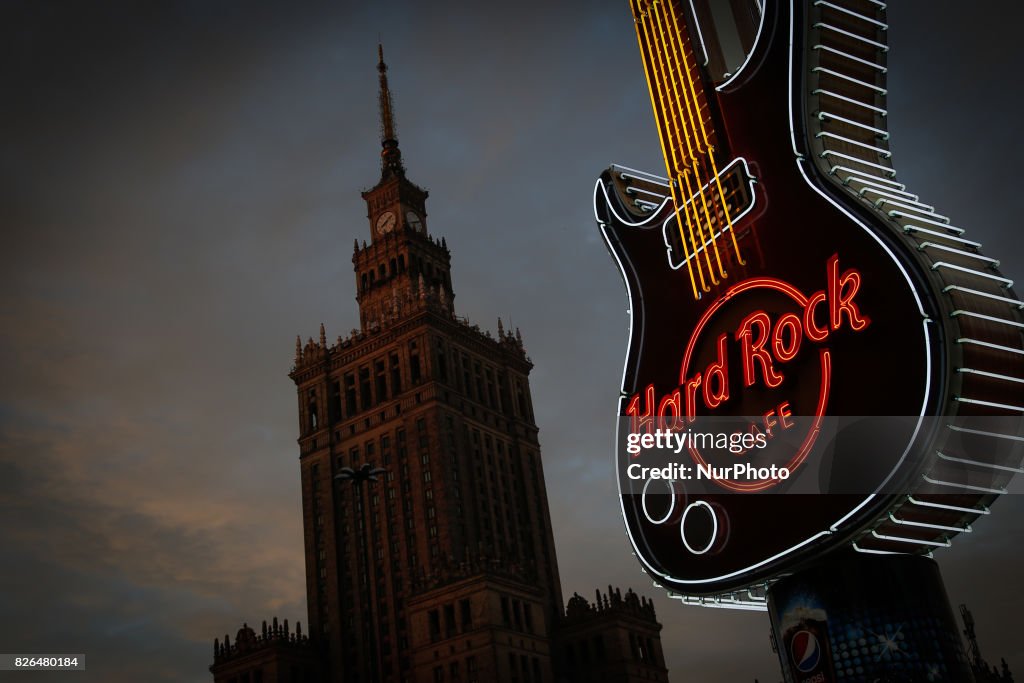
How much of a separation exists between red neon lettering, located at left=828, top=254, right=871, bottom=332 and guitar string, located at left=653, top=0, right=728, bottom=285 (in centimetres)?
506

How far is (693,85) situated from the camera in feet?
121

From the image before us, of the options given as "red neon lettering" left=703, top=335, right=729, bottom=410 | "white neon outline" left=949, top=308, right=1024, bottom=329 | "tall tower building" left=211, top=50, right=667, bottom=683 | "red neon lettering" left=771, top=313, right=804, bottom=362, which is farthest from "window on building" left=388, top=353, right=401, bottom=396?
"white neon outline" left=949, top=308, right=1024, bottom=329

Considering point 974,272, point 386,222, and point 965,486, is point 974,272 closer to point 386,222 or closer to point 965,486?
point 965,486

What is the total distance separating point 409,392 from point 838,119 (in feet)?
242

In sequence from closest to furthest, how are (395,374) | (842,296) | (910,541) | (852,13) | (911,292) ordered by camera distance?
(911,292) → (910,541) → (842,296) → (852,13) → (395,374)

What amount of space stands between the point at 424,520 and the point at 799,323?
69.1 m

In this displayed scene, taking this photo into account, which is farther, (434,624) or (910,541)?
(434,624)

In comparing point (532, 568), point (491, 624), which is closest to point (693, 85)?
point (491, 624)

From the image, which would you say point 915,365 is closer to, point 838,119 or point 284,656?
point 838,119

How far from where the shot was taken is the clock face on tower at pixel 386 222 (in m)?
118

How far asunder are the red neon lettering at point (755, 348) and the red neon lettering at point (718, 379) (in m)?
0.71

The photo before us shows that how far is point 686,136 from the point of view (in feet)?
120

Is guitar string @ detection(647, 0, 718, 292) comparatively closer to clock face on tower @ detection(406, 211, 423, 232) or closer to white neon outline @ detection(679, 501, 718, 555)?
white neon outline @ detection(679, 501, 718, 555)

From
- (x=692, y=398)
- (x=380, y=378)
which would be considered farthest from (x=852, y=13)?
(x=380, y=378)
